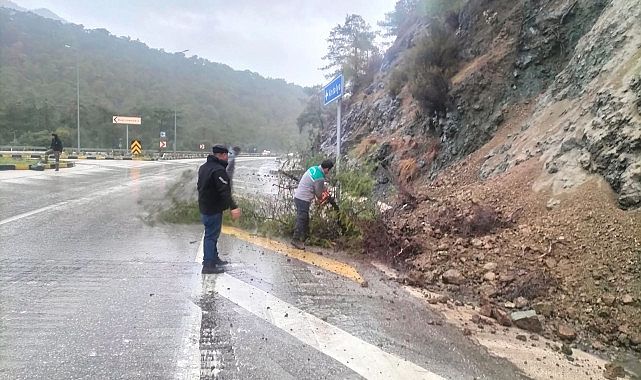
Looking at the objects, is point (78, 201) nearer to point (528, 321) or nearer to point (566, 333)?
point (528, 321)

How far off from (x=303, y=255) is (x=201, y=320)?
278cm

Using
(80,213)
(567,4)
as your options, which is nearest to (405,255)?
(80,213)

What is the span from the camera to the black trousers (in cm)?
716

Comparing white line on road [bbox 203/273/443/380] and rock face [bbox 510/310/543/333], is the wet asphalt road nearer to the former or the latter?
white line on road [bbox 203/273/443/380]

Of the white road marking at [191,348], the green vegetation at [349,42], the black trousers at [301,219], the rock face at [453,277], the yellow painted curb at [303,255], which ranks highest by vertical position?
the green vegetation at [349,42]

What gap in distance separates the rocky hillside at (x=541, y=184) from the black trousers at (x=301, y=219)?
1.14m

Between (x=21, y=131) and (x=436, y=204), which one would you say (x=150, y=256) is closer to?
(x=436, y=204)

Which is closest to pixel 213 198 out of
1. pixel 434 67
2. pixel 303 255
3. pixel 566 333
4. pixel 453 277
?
pixel 303 255

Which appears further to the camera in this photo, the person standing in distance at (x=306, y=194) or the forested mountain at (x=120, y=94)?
the forested mountain at (x=120, y=94)

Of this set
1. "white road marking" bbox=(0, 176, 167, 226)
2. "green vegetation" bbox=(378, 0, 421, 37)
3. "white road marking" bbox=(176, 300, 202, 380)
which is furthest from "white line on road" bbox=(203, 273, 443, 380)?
"green vegetation" bbox=(378, 0, 421, 37)

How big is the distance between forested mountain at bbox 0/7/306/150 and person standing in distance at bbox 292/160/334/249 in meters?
2.86

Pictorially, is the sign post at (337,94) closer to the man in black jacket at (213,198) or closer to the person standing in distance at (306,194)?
the person standing in distance at (306,194)

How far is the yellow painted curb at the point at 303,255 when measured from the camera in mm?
5805

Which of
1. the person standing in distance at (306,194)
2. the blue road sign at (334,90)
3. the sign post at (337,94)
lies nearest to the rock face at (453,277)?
the person standing in distance at (306,194)
